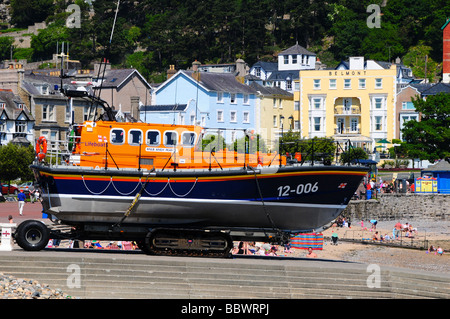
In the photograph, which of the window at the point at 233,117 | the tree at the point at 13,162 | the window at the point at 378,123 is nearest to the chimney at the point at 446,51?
the window at the point at 378,123

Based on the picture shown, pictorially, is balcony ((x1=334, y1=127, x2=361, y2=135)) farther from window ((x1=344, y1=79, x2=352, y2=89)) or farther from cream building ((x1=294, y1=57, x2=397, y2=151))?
window ((x1=344, y1=79, x2=352, y2=89))

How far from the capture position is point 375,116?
91.8 m

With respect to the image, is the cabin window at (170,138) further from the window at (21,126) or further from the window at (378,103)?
the window at (378,103)

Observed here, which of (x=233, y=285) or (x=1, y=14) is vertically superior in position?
(x=1, y=14)

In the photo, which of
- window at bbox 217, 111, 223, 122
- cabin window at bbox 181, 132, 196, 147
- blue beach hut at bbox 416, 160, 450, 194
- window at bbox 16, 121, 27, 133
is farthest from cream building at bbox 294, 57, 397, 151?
cabin window at bbox 181, 132, 196, 147

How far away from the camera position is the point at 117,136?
2706 cm

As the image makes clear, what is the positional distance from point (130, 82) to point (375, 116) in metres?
24.7

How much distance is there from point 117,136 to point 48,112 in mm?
56534

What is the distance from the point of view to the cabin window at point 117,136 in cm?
2702

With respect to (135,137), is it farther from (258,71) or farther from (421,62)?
(421,62)

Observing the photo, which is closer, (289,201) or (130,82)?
(289,201)

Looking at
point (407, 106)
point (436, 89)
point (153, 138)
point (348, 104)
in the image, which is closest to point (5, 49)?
point (348, 104)
